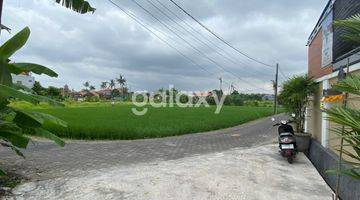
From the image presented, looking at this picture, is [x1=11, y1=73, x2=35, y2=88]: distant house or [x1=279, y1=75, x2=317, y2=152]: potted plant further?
[x1=279, y1=75, x2=317, y2=152]: potted plant

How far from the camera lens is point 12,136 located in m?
3.88

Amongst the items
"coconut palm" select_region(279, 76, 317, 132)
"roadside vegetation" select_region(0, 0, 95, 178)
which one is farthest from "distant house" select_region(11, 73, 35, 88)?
"coconut palm" select_region(279, 76, 317, 132)

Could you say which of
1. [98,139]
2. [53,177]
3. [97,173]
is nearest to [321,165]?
[97,173]

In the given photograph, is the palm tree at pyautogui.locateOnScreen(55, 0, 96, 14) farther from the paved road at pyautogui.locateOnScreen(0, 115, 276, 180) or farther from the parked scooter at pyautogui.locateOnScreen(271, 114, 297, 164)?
the parked scooter at pyautogui.locateOnScreen(271, 114, 297, 164)

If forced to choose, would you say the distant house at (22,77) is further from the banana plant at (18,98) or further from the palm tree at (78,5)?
the palm tree at (78,5)

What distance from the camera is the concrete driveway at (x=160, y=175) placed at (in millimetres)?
5582

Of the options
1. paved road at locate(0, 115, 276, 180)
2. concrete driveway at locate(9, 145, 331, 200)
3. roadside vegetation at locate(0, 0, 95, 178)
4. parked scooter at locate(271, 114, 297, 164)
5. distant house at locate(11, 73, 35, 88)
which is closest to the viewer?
roadside vegetation at locate(0, 0, 95, 178)

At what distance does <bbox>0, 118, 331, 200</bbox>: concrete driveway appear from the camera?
5.58 metres

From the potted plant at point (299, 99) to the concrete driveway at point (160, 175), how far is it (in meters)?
0.80

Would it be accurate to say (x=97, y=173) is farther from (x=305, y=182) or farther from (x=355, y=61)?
(x=355, y=61)

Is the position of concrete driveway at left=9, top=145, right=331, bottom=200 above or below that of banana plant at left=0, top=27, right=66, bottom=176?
below

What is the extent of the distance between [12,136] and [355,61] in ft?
16.3

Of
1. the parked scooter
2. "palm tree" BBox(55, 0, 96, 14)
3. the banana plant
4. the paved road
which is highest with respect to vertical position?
"palm tree" BBox(55, 0, 96, 14)

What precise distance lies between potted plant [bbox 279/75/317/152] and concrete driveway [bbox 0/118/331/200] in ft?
2.63
